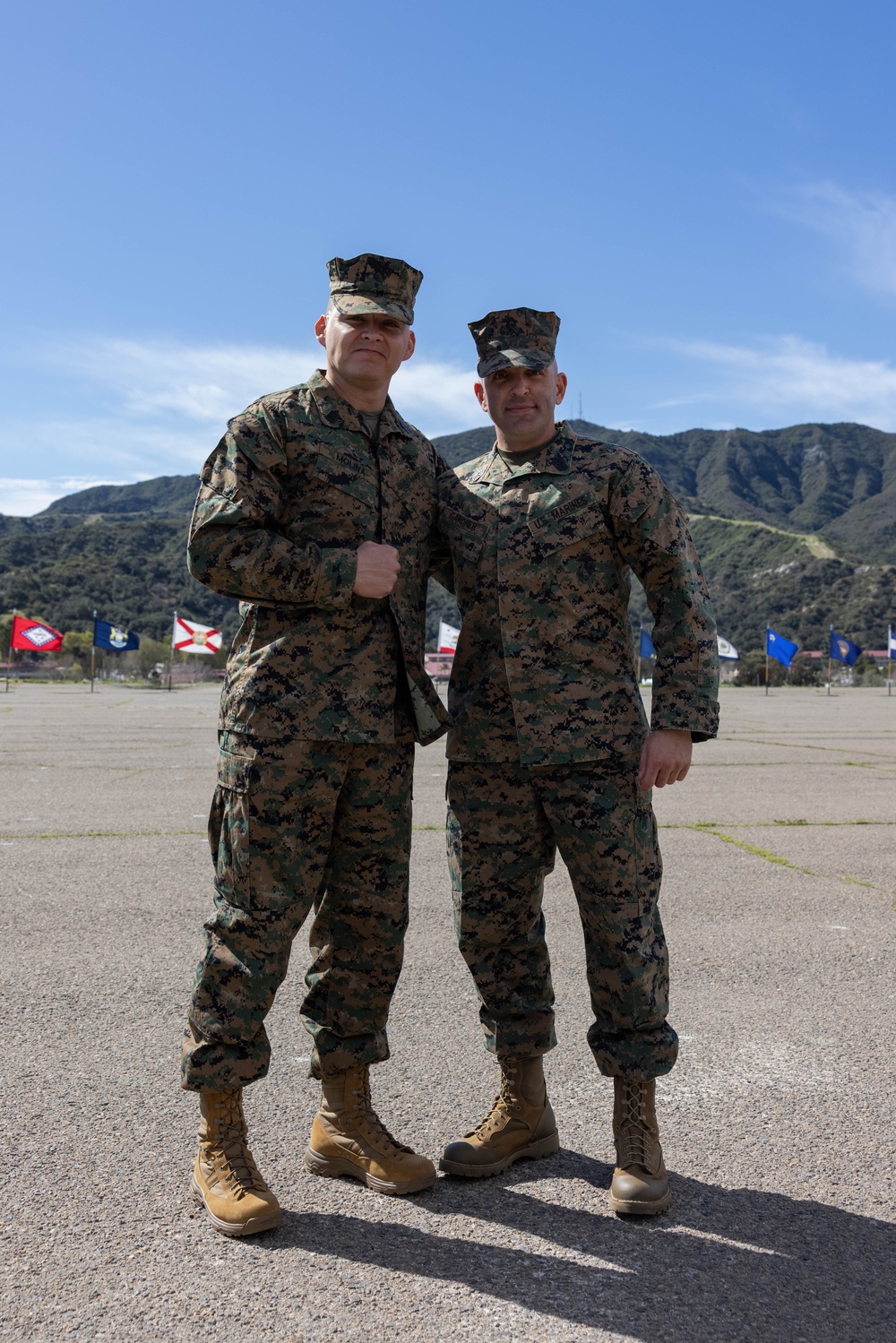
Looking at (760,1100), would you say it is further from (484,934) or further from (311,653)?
(311,653)

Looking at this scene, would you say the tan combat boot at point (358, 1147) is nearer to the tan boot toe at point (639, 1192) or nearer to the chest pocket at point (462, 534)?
the tan boot toe at point (639, 1192)

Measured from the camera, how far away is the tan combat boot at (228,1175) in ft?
7.59

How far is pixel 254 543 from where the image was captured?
100 inches

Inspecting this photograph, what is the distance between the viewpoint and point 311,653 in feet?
8.62

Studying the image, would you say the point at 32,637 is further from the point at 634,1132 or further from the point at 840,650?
the point at 634,1132

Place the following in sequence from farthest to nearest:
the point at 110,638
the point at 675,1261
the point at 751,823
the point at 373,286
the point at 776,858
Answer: the point at 110,638, the point at 751,823, the point at 776,858, the point at 373,286, the point at 675,1261

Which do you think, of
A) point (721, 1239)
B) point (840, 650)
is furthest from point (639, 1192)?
point (840, 650)

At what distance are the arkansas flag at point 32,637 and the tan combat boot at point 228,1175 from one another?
103 feet

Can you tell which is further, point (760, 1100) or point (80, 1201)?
point (760, 1100)

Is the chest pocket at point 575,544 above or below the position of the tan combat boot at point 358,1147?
above

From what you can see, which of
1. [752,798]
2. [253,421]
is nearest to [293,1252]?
[253,421]

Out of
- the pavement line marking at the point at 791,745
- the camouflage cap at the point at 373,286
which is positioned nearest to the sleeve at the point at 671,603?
the camouflage cap at the point at 373,286

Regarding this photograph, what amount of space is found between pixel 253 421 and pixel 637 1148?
6.53 ft

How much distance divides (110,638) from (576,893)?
110ft
